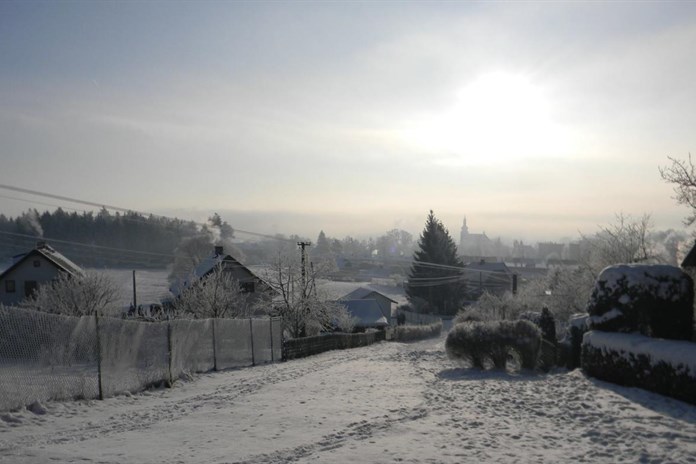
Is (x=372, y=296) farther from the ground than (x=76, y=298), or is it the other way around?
(x=76, y=298)

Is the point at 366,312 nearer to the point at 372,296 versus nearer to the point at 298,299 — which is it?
the point at 372,296

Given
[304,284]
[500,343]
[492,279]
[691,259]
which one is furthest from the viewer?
[492,279]

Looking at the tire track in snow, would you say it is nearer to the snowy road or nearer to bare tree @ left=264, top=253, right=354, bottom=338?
the snowy road

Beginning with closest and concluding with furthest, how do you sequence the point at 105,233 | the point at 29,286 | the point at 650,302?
the point at 650,302 → the point at 29,286 → the point at 105,233

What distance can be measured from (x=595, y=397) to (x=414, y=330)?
1556 inches

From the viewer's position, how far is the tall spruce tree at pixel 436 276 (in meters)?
71.4

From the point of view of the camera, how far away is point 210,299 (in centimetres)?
3312

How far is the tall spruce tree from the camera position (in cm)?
7138

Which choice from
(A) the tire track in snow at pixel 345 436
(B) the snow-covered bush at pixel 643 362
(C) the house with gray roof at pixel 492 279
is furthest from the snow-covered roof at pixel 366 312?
(A) the tire track in snow at pixel 345 436

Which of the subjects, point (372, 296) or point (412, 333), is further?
point (372, 296)

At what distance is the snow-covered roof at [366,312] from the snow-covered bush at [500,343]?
121 ft

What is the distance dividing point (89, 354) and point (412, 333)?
3903 cm

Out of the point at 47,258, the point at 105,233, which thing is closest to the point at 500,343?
the point at 47,258

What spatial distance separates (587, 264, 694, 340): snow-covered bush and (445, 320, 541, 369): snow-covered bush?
2.92 m
